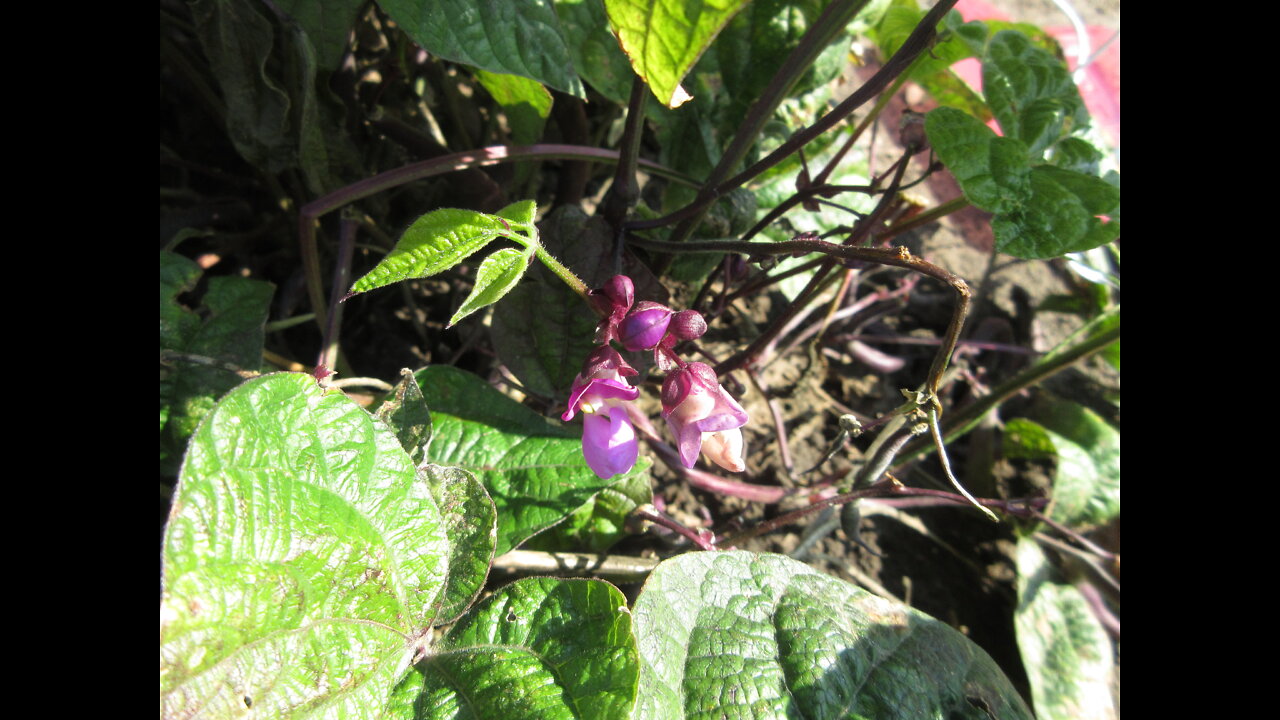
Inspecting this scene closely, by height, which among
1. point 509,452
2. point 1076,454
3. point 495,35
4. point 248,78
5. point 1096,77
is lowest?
point 509,452

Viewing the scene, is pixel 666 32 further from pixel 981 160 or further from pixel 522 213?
pixel 981 160

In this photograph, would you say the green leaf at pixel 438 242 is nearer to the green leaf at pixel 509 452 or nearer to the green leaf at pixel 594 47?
the green leaf at pixel 509 452

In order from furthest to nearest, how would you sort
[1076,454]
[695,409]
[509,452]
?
[1076,454] < [509,452] < [695,409]

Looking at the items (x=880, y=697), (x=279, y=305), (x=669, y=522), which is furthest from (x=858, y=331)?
(x=279, y=305)

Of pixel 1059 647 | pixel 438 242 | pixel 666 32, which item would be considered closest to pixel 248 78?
pixel 438 242

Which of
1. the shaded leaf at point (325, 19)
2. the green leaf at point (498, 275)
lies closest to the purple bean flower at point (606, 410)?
the green leaf at point (498, 275)

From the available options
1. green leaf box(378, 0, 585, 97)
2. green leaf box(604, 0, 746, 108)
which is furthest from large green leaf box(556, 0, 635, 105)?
green leaf box(604, 0, 746, 108)

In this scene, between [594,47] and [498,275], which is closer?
[498,275]
